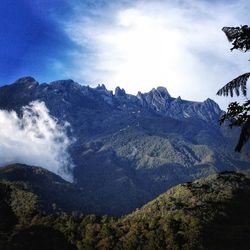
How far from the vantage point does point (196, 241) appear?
196250mm

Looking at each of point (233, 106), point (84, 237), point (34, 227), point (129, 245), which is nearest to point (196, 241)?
point (129, 245)

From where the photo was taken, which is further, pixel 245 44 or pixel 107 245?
pixel 107 245

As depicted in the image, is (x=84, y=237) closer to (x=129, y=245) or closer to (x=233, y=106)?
(x=129, y=245)

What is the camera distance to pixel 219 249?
199875 millimetres

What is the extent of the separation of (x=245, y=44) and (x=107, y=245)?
17990 centimetres

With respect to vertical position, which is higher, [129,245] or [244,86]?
[244,86]

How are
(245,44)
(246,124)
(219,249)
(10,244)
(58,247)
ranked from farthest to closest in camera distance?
(219,249) < (58,247) < (10,244) < (245,44) < (246,124)

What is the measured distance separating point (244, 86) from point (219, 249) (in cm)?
19144

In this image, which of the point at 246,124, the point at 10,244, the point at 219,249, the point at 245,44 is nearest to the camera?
the point at 246,124

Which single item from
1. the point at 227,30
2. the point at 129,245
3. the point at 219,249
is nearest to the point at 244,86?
the point at 227,30

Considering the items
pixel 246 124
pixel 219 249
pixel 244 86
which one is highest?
pixel 244 86

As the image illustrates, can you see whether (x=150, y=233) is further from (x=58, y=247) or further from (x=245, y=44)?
(x=245, y=44)

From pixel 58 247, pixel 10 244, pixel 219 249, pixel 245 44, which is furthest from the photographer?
pixel 219 249

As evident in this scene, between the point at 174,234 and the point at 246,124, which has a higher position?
the point at 246,124
